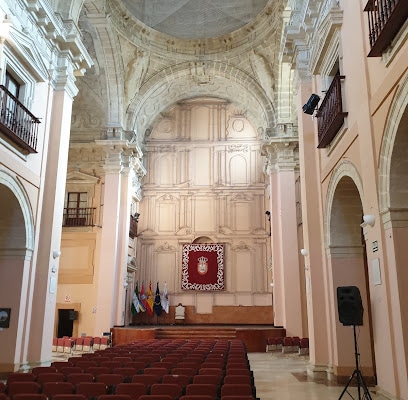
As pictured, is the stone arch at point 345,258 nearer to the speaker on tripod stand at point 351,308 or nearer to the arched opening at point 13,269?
the speaker on tripod stand at point 351,308

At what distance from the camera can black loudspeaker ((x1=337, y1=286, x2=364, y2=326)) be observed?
6.28 metres

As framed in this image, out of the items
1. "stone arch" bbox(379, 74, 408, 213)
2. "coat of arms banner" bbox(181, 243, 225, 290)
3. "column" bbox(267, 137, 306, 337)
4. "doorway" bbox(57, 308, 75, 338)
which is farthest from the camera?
"coat of arms banner" bbox(181, 243, 225, 290)

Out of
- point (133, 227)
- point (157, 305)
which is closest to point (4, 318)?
point (133, 227)

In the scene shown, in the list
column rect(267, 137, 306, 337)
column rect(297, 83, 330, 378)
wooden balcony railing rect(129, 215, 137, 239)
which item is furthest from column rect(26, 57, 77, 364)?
wooden balcony railing rect(129, 215, 137, 239)

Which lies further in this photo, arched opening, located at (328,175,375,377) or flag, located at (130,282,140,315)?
flag, located at (130,282,140,315)

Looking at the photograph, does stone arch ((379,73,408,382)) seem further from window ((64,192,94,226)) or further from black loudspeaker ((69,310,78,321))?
window ((64,192,94,226))

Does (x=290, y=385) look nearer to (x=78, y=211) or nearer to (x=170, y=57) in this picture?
(x=78, y=211)

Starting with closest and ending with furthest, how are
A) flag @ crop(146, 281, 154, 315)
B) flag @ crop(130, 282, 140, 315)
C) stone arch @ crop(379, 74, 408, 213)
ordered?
stone arch @ crop(379, 74, 408, 213) < flag @ crop(130, 282, 140, 315) < flag @ crop(146, 281, 154, 315)

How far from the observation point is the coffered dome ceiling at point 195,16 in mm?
18469

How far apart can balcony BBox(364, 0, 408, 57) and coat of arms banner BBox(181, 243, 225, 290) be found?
1615 cm

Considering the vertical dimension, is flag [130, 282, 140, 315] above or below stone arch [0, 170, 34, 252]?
below

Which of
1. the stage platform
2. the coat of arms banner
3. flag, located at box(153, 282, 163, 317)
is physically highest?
the coat of arms banner

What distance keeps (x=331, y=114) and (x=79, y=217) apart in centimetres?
1340

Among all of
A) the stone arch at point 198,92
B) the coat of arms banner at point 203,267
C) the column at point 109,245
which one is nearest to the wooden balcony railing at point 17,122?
the column at point 109,245
